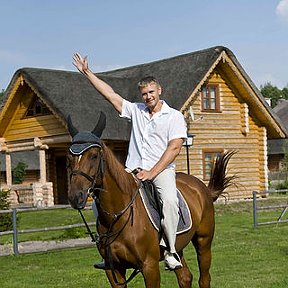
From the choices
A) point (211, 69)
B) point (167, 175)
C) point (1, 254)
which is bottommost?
point (1, 254)

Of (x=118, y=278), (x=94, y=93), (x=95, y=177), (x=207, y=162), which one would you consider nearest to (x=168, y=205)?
(x=118, y=278)

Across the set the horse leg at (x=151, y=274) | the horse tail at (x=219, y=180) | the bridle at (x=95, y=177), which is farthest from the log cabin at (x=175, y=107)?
the bridle at (x=95, y=177)

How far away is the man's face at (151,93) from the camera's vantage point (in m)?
6.12

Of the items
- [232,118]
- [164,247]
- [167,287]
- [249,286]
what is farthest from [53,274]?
[232,118]

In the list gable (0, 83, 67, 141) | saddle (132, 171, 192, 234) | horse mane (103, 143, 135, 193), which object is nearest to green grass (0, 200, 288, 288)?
saddle (132, 171, 192, 234)

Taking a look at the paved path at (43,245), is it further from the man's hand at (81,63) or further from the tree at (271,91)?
the tree at (271,91)

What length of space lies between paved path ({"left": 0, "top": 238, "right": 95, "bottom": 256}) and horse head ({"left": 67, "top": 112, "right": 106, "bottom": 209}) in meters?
→ 8.84

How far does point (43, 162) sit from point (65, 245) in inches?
490

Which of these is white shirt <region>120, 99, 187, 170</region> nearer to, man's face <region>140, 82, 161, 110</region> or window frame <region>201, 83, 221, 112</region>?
man's face <region>140, 82, 161, 110</region>

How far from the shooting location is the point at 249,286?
355 inches

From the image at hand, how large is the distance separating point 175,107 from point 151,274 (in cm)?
1992

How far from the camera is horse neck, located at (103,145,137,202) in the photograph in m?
5.68

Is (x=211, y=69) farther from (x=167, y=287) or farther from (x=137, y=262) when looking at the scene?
(x=137, y=262)

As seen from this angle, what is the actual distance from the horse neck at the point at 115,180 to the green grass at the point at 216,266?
3.77 m
